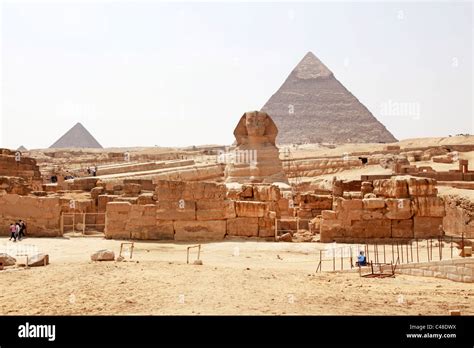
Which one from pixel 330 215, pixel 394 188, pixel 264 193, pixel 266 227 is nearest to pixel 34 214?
pixel 266 227

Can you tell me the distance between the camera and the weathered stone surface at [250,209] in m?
13.3

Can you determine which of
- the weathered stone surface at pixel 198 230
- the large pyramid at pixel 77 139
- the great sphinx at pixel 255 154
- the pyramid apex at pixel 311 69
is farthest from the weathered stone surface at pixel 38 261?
the pyramid apex at pixel 311 69

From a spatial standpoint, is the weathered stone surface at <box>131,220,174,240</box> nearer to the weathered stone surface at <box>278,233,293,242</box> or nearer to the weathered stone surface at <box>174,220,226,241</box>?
the weathered stone surface at <box>174,220,226,241</box>

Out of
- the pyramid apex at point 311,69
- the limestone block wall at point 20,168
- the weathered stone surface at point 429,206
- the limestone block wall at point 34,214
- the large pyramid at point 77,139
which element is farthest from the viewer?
the pyramid apex at point 311,69

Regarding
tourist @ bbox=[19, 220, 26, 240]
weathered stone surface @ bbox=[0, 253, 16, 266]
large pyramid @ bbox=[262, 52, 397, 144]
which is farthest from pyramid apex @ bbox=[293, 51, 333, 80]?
weathered stone surface @ bbox=[0, 253, 16, 266]

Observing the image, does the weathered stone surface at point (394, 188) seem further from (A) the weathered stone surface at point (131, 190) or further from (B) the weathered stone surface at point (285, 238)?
(A) the weathered stone surface at point (131, 190)

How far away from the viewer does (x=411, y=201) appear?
1288 centimetres

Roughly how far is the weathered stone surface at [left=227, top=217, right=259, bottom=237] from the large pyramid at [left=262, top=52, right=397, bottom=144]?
9822 centimetres

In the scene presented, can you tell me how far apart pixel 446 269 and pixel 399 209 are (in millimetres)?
3371

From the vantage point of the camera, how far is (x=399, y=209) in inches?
508

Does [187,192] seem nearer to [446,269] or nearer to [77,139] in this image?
[446,269]

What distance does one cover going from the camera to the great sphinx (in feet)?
80.6

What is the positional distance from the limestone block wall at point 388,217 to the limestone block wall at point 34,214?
21.2 feet
